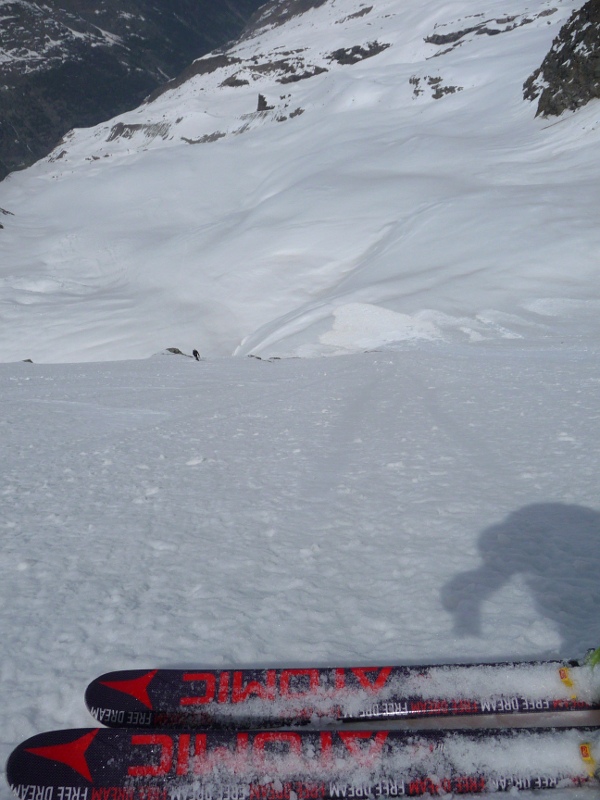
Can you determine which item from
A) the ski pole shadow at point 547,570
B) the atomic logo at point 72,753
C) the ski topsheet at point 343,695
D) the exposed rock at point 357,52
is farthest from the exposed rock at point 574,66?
the exposed rock at point 357,52

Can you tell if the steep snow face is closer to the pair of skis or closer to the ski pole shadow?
the ski pole shadow

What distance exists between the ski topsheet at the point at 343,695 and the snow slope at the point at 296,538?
21 centimetres

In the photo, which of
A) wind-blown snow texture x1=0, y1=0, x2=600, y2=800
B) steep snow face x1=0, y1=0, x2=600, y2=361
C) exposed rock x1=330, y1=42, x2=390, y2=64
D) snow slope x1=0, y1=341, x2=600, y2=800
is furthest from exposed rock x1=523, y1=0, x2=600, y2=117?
exposed rock x1=330, y1=42, x2=390, y2=64

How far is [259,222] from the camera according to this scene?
2266cm

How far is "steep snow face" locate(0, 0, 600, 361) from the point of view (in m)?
10.6

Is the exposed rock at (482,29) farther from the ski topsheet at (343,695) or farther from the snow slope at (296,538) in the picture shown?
the ski topsheet at (343,695)

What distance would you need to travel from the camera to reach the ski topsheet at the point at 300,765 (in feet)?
4.49

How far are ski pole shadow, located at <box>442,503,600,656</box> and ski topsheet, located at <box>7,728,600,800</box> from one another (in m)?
0.53

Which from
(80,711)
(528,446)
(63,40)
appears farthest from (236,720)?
(63,40)

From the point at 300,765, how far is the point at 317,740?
69 mm

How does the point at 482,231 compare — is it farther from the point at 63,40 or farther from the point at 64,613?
the point at 63,40

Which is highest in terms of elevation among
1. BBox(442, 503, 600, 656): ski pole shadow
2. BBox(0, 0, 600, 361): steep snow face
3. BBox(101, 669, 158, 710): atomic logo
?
BBox(101, 669, 158, 710): atomic logo

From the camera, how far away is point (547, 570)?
231cm

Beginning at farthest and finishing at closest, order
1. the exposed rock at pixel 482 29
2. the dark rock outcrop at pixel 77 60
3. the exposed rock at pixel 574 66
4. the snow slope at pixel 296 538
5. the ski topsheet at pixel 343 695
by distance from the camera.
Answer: the dark rock outcrop at pixel 77 60
the exposed rock at pixel 482 29
the exposed rock at pixel 574 66
the snow slope at pixel 296 538
the ski topsheet at pixel 343 695
